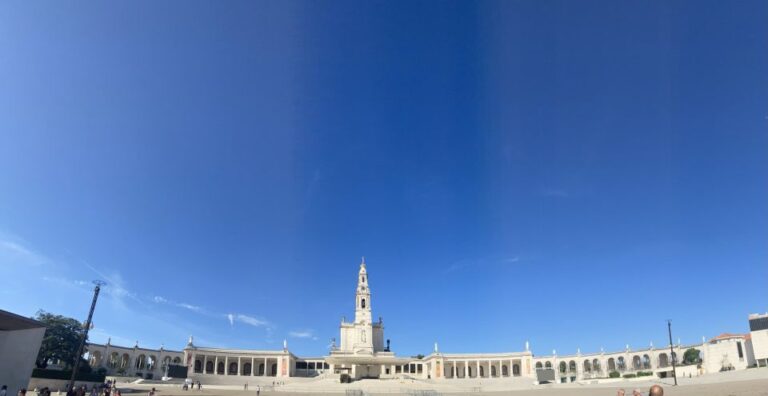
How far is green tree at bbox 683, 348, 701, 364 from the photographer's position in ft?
215

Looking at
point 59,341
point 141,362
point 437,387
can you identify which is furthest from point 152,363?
point 437,387

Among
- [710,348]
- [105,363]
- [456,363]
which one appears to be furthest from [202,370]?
[710,348]

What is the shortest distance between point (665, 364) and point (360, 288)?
51201mm

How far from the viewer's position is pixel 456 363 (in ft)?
253

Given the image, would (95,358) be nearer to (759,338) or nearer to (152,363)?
(152,363)

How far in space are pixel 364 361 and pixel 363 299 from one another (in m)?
13.3

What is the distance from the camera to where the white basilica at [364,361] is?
6456 cm

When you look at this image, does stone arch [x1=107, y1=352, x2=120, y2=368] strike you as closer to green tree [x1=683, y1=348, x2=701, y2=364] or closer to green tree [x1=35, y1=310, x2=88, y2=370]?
green tree [x1=35, y1=310, x2=88, y2=370]

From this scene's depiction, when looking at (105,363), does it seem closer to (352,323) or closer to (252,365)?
(252,365)

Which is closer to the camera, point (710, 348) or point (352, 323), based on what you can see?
point (710, 348)

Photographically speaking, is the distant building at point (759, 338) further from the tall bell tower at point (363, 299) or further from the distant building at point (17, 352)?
the distant building at point (17, 352)

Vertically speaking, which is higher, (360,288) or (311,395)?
(360,288)

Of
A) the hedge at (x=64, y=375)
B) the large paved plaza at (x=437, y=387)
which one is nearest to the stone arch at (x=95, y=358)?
the large paved plaza at (x=437, y=387)

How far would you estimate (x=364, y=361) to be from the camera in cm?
6331
